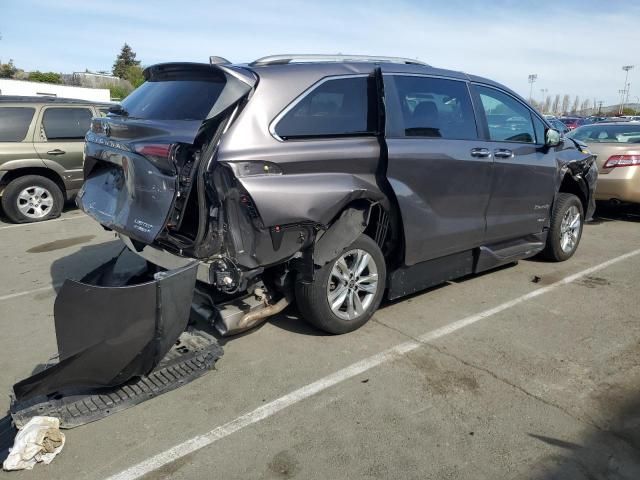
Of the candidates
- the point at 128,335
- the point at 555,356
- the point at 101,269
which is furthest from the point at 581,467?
the point at 101,269

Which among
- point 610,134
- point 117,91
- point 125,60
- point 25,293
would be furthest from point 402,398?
point 125,60

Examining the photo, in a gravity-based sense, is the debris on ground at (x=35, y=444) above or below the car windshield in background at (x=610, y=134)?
below

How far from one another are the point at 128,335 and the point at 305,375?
119 cm

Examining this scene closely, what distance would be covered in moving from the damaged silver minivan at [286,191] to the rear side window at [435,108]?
15mm

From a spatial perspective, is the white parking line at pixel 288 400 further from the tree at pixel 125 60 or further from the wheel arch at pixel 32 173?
the tree at pixel 125 60

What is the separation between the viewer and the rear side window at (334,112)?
11.3 feet

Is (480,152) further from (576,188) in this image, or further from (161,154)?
(161,154)

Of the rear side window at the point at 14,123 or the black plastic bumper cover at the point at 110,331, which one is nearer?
the black plastic bumper cover at the point at 110,331

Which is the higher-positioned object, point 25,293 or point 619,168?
point 619,168

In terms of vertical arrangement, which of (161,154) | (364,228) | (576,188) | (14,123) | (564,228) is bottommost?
(564,228)

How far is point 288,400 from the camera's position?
10.4 feet

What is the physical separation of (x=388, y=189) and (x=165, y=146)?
1.62 meters

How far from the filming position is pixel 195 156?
3195 mm

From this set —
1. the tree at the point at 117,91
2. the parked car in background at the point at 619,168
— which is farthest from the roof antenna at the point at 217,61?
the tree at the point at 117,91
